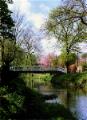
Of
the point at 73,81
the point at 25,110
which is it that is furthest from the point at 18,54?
the point at 25,110

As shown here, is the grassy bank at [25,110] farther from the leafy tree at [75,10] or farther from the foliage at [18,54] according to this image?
the foliage at [18,54]

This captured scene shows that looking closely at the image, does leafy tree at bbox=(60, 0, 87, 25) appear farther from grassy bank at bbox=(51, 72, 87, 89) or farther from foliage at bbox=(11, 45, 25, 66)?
foliage at bbox=(11, 45, 25, 66)

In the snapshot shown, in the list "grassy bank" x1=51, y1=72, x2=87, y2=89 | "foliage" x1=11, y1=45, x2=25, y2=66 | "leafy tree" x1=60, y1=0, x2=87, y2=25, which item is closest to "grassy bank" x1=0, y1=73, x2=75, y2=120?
"leafy tree" x1=60, y1=0, x2=87, y2=25

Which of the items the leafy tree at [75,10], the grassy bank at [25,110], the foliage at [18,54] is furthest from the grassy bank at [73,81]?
the grassy bank at [25,110]

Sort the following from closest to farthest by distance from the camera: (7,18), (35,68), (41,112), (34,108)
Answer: (41,112) < (34,108) < (7,18) < (35,68)

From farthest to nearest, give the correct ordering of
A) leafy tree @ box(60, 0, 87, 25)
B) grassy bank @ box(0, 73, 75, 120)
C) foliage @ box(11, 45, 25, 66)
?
1. foliage @ box(11, 45, 25, 66)
2. leafy tree @ box(60, 0, 87, 25)
3. grassy bank @ box(0, 73, 75, 120)

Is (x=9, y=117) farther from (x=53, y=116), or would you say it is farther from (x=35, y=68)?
(x=35, y=68)

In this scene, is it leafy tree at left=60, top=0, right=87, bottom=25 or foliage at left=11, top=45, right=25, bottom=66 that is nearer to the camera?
leafy tree at left=60, top=0, right=87, bottom=25

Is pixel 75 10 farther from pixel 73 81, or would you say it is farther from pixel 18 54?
pixel 18 54

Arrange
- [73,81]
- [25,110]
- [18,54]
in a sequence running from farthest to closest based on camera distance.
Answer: [18,54], [73,81], [25,110]

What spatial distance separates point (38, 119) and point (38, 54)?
81916 mm

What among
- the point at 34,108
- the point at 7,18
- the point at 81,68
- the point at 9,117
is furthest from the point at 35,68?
the point at 9,117

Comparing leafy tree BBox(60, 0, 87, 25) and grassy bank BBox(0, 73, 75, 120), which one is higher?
leafy tree BBox(60, 0, 87, 25)

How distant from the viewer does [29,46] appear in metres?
103
